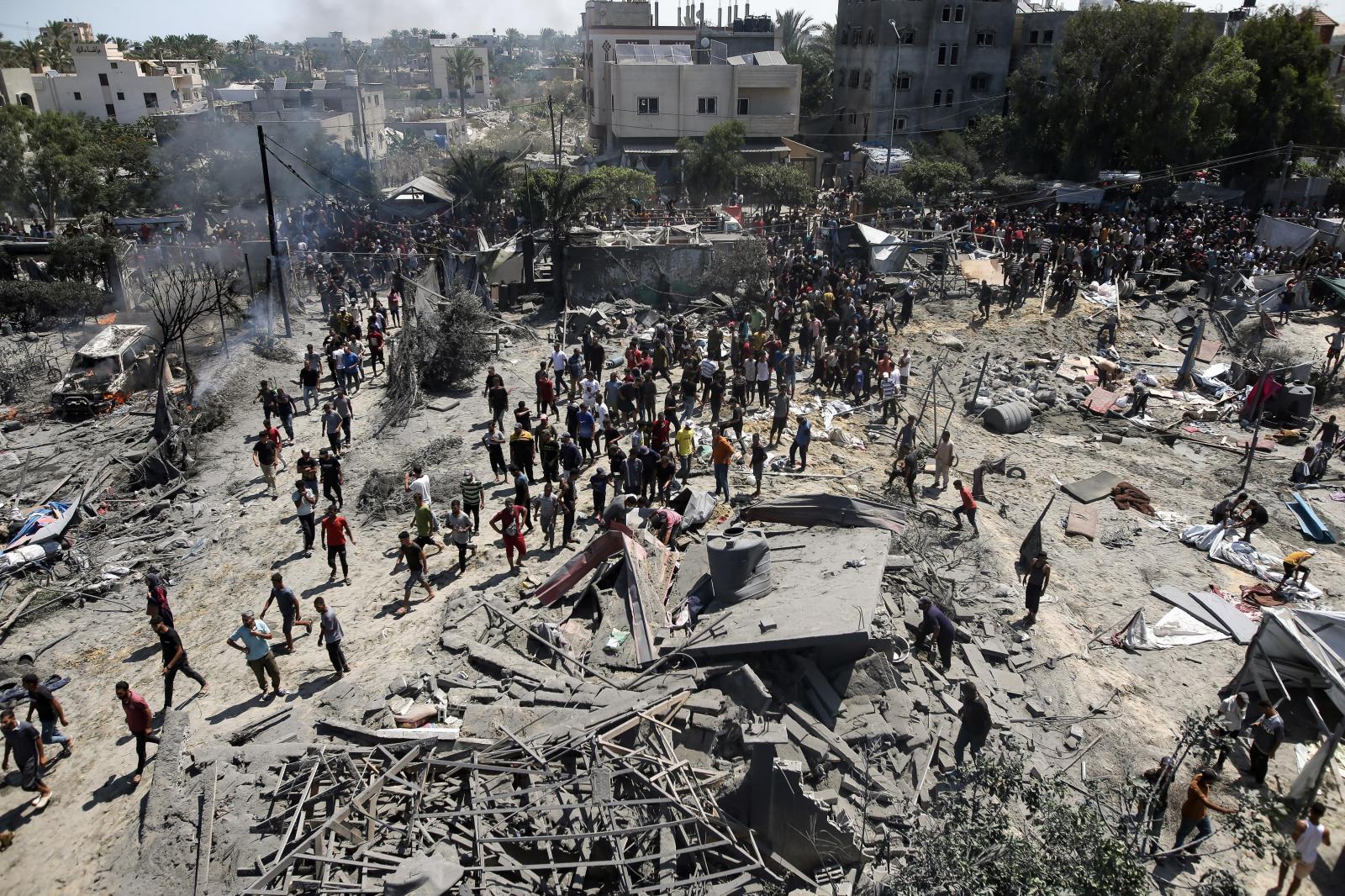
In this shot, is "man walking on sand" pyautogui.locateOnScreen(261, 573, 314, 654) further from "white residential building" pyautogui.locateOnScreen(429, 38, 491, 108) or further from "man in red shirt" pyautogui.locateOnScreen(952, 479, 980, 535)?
"white residential building" pyautogui.locateOnScreen(429, 38, 491, 108)

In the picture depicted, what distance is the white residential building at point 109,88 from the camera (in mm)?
61781

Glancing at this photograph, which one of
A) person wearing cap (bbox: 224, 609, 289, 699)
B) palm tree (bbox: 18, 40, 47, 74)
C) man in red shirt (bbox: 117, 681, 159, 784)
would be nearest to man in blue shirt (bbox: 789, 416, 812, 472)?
person wearing cap (bbox: 224, 609, 289, 699)

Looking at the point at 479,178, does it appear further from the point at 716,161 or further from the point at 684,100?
the point at 684,100

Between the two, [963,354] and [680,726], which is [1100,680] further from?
[963,354]

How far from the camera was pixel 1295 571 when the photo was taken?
42.0 ft

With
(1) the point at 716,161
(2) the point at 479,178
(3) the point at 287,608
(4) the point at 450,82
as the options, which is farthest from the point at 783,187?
(4) the point at 450,82

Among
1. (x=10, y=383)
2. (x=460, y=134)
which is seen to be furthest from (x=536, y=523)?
(x=460, y=134)

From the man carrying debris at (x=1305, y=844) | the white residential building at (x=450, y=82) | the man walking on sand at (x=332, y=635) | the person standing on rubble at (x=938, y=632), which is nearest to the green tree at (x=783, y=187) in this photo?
the person standing on rubble at (x=938, y=632)

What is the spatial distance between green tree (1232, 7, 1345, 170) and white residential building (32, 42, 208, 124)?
203ft

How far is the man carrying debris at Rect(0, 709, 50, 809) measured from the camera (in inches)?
324

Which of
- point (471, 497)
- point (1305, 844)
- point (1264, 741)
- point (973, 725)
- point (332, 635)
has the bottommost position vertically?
point (1264, 741)

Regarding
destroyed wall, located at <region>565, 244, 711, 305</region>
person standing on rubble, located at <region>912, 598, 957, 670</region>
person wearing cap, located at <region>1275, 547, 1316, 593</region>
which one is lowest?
person wearing cap, located at <region>1275, 547, 1316, 593</region>

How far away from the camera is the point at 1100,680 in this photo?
1059 centimetres

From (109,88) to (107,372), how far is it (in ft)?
191
